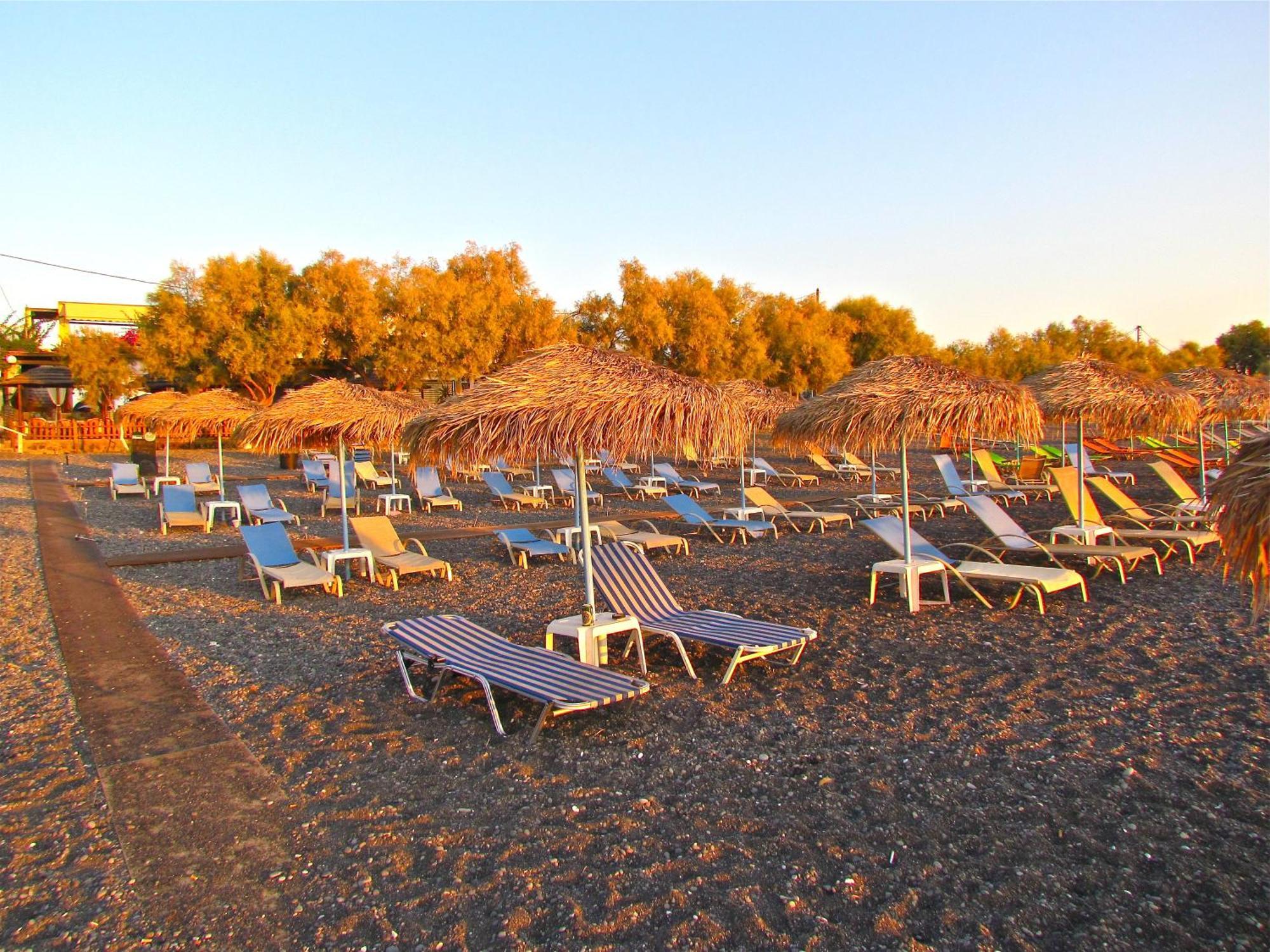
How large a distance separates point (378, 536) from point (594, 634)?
16.0 feet

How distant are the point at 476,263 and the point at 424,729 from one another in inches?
1043

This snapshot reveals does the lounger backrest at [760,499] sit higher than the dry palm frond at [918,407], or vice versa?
the dry palm frond at [918,407]

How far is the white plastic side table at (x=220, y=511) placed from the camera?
1334 cm

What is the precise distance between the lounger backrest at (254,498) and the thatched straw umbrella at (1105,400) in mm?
11794

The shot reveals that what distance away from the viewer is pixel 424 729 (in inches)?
178

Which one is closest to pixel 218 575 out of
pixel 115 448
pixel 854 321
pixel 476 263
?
pixel 476 263

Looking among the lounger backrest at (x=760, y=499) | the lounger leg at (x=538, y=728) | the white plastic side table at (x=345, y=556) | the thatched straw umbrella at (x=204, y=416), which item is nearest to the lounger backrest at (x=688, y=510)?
the lounger backrest at (x=760, y=499)

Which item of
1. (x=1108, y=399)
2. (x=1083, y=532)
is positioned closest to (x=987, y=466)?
(x=1108, y=399)

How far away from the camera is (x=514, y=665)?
4.83 meters

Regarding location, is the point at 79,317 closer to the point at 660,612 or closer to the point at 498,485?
the point at 498,485

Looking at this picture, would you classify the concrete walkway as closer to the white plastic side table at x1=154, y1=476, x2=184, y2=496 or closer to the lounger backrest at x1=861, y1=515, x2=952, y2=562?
the lounger backrest at x1=861, y1=515, x2=952, y2=562

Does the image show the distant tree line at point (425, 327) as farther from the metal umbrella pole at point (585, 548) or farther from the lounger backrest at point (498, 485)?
the metal umbrella pole at point (585, 548)

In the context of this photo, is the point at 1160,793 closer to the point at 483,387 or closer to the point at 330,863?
the point at 330,863

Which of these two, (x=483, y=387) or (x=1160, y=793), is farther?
(x=483, y=387)
